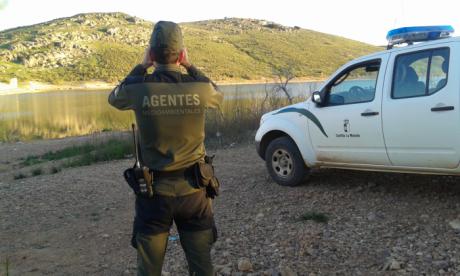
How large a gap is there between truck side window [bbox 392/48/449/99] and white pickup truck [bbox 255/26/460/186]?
11 mm

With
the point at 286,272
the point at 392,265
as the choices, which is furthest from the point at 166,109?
the point at 392,265

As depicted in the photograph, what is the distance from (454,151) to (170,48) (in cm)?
351

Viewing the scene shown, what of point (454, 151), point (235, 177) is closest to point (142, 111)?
point (454, 151)

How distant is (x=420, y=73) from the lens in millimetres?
5605

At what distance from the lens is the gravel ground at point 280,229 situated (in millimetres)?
→ 4559

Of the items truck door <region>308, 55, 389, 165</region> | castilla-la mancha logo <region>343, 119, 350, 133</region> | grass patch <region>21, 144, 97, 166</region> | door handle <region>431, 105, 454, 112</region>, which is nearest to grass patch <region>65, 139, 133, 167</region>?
grass patch <region>21, 144, 97, 166</region>

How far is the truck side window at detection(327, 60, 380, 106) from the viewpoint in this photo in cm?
614

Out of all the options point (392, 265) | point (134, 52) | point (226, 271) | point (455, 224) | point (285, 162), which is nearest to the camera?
point (392, 265)

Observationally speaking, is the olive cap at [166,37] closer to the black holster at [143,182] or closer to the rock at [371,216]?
the black holster at [143,182]

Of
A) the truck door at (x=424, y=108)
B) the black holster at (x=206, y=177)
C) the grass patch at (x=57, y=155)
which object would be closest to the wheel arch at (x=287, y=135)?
the truck door at (x=424, y=108)

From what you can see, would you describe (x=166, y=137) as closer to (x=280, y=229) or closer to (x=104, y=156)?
(x=280, y=229)

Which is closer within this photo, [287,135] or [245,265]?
[245,265]

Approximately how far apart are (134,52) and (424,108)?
82177mm

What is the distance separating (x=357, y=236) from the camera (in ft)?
16.6
